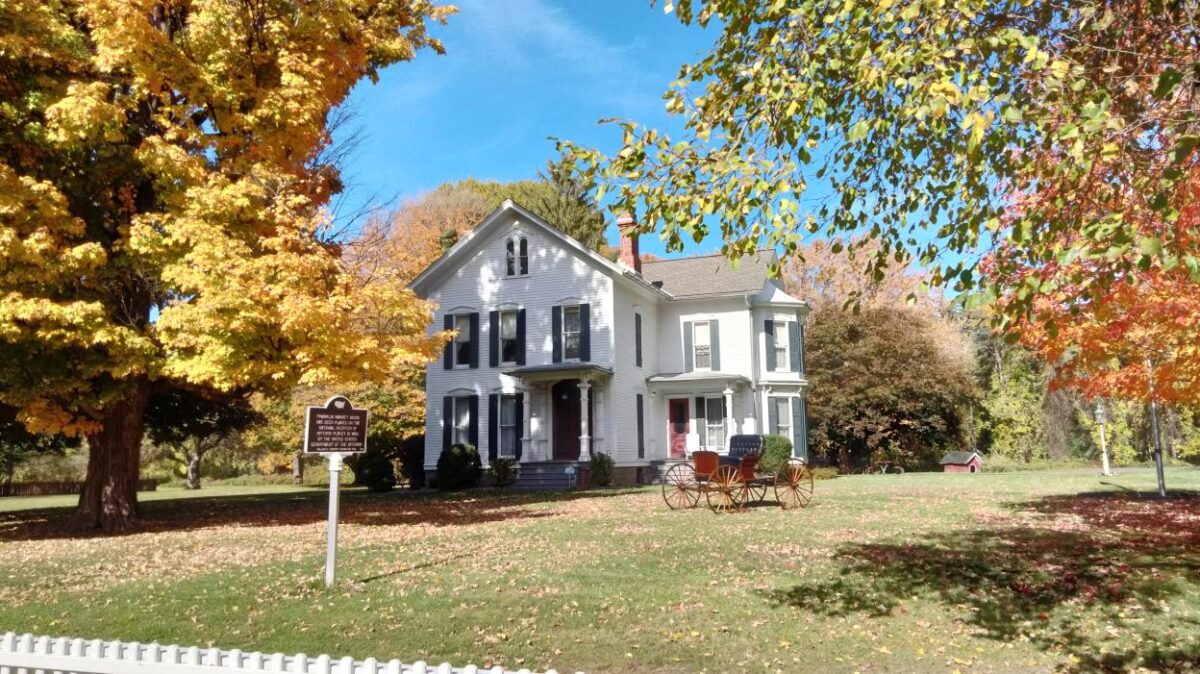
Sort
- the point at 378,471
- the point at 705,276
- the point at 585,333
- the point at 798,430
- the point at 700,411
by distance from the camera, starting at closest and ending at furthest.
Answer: the point at 585,333, the point at 378,471, the point at 700,411, the point at 798,430, the point at 705,276

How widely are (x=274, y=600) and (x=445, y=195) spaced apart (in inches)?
1779

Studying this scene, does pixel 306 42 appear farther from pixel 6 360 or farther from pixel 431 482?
pixel 431 482

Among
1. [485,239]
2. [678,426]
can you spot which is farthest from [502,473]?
[485,239]

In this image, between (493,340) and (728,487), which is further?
(493,340)

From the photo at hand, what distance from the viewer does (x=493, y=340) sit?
94.0 feet

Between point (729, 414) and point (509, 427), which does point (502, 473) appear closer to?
point (509, 427)

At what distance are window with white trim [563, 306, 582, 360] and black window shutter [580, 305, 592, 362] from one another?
0.18 meters

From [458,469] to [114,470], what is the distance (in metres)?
11.8

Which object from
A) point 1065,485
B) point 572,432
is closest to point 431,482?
point 572,432

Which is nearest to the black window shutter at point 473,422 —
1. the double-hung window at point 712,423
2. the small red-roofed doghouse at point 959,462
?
the double-hung window at point 712,423

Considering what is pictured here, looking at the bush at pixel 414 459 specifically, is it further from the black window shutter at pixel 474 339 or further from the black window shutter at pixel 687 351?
the black window shutter at pixel 687 351

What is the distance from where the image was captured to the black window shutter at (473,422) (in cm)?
2806

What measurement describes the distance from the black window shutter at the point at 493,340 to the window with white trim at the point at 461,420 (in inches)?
63.2

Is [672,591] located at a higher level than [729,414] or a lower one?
lower
